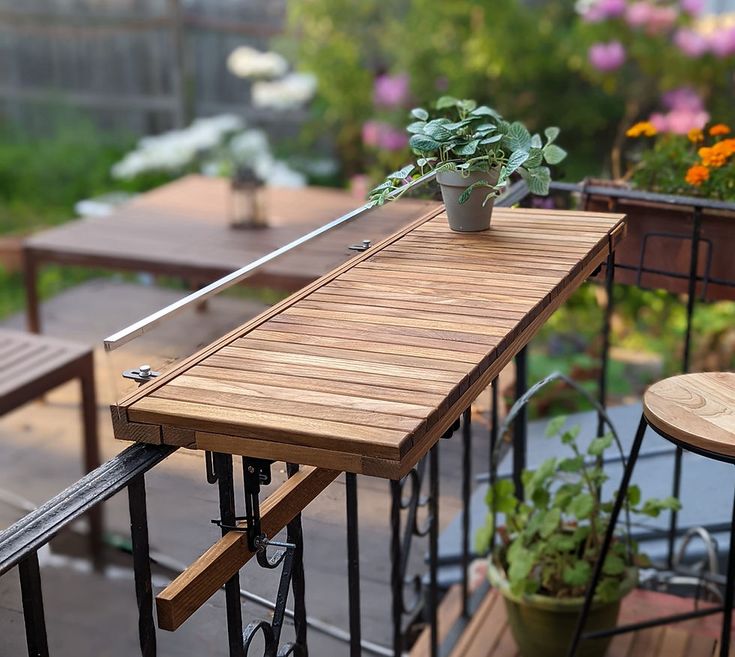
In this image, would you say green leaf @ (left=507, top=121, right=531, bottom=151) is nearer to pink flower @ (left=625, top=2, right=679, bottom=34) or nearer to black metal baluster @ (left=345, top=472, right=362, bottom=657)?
black metal baluster @ (left=345, top=472, right=362, bottom=657)

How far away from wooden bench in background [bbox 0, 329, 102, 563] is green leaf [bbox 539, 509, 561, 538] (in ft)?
5.41

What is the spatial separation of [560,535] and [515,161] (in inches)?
32.7

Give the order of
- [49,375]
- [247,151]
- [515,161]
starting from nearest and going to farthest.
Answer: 1. [515,161]
2. [49,375]
3. [247,151]

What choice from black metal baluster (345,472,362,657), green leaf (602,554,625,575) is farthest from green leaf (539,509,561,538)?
black metal baluster (345,472,362,657)

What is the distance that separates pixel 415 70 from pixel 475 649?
13.6 feet

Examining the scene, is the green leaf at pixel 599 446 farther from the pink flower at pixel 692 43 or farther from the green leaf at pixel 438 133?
the pink flower at pixel 692 43

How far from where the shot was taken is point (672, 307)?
512 centimetres

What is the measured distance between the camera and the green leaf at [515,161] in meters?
1.55

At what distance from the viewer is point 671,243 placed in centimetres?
229

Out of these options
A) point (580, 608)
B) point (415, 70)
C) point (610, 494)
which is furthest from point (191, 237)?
point (580, 608)

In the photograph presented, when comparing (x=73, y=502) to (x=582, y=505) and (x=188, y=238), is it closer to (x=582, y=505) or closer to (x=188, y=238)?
(x=582, y=505)

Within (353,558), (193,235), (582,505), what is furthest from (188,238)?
(353,558)

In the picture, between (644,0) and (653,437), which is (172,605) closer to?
(653,437)

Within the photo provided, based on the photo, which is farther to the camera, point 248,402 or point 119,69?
point 119,69
